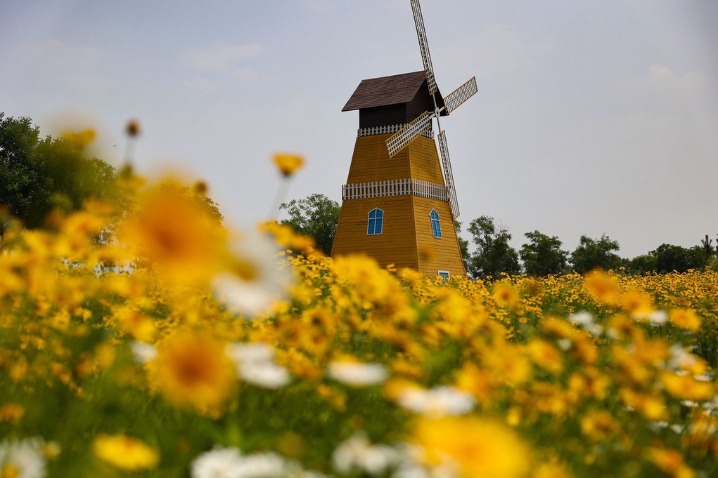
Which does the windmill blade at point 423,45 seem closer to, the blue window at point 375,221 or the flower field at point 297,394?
the blue window at point 375,221

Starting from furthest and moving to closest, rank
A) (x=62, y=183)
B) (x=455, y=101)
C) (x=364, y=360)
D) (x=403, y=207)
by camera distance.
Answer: (x=62, y=183), (x=455, y=101), (x=403, y=207), (x=364, y=360)

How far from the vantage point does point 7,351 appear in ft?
10.8

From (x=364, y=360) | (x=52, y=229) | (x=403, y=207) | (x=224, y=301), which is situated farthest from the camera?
(x=403, y=207)

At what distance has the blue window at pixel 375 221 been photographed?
67.5 ft

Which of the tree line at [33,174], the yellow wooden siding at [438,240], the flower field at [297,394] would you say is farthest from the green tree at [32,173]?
the flower field at [297,394]

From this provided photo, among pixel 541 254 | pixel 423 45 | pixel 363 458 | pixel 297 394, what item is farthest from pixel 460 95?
pixel 541 254

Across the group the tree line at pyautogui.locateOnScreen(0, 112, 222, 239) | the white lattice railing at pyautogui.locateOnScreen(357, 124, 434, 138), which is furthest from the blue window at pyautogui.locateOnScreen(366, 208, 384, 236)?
the tree line at pyautogui.locateOnScreen(0, 112, 222, 239)

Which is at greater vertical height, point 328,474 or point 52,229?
point 52,229

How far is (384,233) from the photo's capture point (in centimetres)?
2050

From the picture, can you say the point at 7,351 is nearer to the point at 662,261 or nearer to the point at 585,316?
the point at 585,316

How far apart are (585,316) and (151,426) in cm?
287

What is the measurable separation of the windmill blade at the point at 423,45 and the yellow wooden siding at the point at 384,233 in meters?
4.86

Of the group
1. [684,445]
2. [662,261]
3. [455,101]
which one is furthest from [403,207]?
[662,261]

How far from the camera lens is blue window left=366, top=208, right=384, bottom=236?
20578mm
